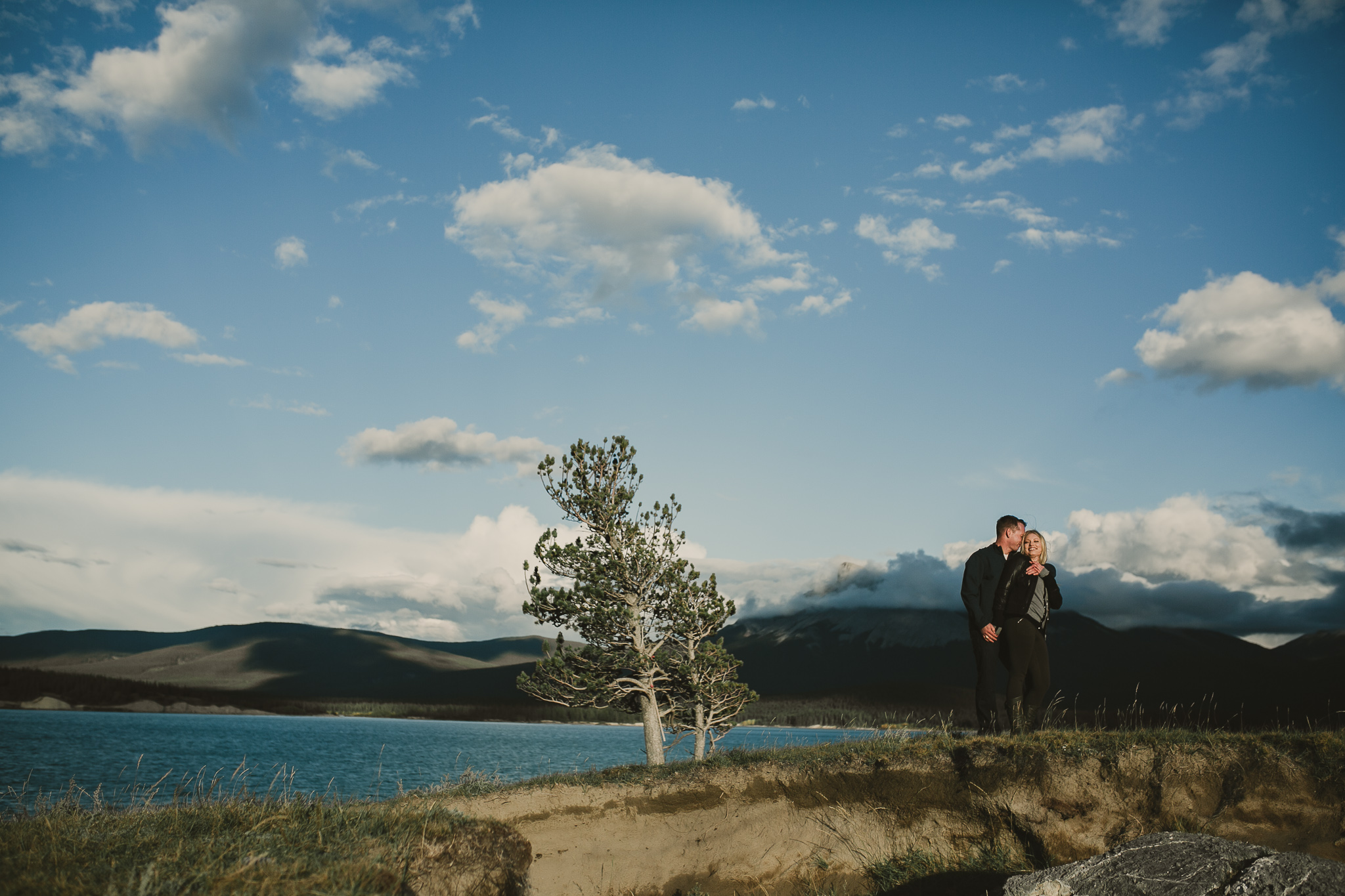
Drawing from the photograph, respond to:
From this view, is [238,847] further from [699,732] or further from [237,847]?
[699,732]

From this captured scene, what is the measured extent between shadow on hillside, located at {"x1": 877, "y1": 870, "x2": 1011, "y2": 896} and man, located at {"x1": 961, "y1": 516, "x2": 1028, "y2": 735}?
90.4 inches

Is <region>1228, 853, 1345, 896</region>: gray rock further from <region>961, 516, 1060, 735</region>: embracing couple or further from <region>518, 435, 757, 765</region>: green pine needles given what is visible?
<region>518, 435, 757, 765</region>: green pine needles

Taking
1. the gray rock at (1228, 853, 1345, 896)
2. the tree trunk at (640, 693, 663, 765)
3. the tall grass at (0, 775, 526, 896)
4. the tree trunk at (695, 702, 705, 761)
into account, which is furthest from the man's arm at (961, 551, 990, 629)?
the tree trunk at (695, 702, 705, 761)

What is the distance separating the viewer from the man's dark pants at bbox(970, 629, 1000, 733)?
32.8ft

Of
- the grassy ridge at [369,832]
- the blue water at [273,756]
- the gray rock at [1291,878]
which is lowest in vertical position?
the blue water at [273,756]

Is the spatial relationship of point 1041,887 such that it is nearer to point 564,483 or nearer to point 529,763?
point 564,483

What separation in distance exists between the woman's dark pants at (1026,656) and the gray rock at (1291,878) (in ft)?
14.6

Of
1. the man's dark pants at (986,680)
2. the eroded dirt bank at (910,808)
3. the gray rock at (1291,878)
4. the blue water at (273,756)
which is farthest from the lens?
the blue water at (273,756)

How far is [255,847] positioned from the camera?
6211mm

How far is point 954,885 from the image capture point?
823cm

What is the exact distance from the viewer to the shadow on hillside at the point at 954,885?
782cm

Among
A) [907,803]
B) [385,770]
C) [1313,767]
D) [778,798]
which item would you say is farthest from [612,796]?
[385,770]

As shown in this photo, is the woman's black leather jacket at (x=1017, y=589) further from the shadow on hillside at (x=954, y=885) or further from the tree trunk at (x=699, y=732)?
the tree trunk at (x=699, y=732)

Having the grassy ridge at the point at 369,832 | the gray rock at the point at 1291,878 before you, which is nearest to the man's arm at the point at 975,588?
the grassy ridge at the point at 369,832
